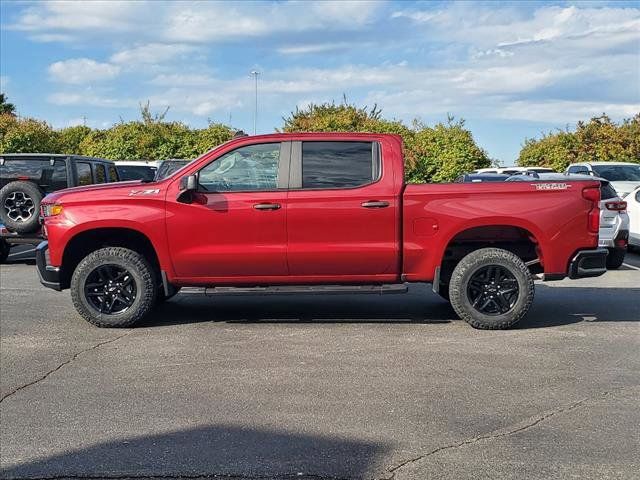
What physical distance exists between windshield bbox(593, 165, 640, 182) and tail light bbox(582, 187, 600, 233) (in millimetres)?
10510

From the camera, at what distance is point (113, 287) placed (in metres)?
8.00

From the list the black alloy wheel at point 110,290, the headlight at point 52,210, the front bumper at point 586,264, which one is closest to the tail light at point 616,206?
the front bumper at point 586,264

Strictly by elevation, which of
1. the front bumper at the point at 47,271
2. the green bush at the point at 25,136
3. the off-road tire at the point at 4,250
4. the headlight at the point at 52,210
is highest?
the green bush at the point at 25,136

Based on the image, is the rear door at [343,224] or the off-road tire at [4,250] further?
the off-road tire at [4,250]

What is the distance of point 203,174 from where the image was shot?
25.7 feet

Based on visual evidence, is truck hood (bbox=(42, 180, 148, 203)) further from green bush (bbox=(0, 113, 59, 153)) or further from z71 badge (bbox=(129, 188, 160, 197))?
green bush (bbox=(0, 113, 59, 153))

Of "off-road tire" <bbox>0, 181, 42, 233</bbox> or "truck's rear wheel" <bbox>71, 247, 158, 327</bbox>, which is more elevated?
"off-road tire" <bbox>0, 181, 42, 233</bbox>

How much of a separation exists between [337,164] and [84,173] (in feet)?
23.5

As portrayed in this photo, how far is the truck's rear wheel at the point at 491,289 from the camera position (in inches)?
304

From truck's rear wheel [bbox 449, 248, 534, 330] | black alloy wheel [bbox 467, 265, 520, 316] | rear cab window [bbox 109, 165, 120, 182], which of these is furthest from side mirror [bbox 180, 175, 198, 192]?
rear cab window [bbox 109, 165, 120, 182]

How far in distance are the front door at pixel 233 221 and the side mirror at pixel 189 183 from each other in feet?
0.33

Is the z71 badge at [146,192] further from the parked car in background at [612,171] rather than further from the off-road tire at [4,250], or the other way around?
the parked car in background at [612,171]

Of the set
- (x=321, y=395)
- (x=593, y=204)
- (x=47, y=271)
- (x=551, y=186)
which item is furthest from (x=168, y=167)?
(x=321, y=395)

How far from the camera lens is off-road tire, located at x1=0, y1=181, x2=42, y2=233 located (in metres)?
11.9
